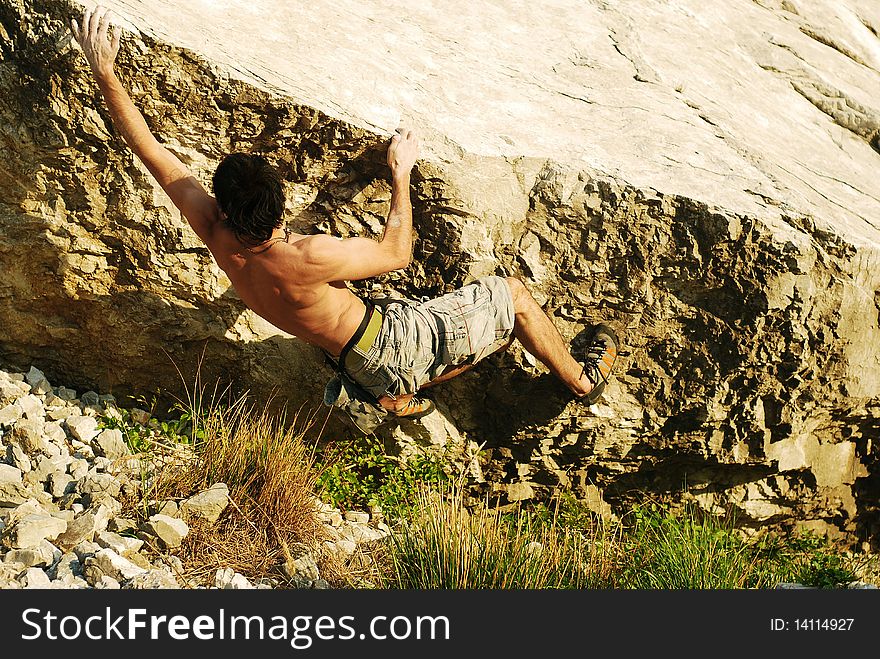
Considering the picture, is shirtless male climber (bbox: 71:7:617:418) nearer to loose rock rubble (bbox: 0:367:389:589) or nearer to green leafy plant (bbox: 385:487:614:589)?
green leafy plant (bbox: 385:487:614:589)

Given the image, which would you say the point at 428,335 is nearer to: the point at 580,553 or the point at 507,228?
the point at 507,228

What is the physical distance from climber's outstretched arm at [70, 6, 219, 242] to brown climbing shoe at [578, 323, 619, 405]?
2170 mm

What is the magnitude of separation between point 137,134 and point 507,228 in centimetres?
198

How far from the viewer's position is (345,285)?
4.82 meters

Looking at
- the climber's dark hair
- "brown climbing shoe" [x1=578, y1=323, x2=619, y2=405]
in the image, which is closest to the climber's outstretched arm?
the climber's dark hair

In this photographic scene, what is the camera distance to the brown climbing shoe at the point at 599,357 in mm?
4910

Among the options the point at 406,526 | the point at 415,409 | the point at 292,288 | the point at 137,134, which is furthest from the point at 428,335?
the point at 137,134

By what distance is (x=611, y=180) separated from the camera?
4641 millimetres

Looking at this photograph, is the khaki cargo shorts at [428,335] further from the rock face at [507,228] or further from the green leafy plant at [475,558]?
the green leafy plant at [475,558]

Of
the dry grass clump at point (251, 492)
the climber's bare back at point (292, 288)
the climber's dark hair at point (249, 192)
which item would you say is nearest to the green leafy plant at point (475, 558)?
the dry grass clump at point (251, 492)

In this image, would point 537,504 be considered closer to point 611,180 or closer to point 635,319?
point 635,319

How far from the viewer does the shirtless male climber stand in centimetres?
411

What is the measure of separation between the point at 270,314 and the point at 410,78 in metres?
1.61

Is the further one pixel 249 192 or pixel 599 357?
pixel 599 357
